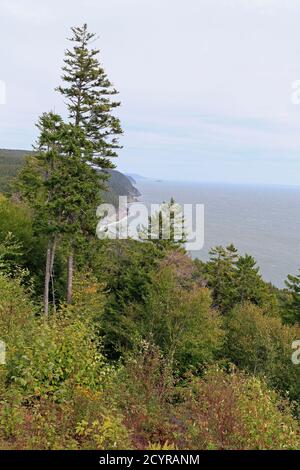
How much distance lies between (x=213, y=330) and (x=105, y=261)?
1004 cm

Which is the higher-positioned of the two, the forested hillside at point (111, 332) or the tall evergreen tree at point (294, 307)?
the forested hillside at point (111, 332)

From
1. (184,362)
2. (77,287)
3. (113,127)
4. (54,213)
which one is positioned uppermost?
(113,127)

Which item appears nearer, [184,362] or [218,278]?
[184,362]

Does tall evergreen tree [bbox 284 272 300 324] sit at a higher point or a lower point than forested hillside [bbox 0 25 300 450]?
lower

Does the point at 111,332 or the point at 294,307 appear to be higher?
the point at 111,332

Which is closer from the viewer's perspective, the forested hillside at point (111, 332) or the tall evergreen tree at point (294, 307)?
the forested hillside at point (111, 332)

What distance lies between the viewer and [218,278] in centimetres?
3916

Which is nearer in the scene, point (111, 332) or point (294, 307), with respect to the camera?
point (111, 332)

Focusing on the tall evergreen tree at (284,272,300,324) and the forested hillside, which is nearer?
the forested hillside

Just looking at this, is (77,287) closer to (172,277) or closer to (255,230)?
(172,277)
